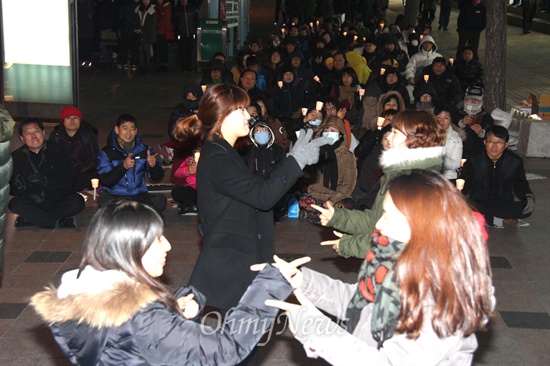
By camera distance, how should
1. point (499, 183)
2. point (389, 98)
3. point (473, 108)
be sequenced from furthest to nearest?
point (473, 108) < point (389, 98) < point (499, 183)

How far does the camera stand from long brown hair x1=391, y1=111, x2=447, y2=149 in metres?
4.50

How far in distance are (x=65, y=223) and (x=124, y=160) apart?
0.96 metres

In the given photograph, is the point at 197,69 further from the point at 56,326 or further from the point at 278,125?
the point at 56,326

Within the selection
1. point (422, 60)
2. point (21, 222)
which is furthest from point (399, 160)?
point (422, 60)

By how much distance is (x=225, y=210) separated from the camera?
425 centimetres

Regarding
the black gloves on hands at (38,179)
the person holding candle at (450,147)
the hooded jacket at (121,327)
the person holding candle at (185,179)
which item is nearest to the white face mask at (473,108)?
the person holding candle at (450,147)

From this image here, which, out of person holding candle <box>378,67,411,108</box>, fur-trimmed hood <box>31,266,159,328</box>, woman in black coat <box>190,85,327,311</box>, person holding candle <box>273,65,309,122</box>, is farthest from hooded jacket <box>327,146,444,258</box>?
person holding candle <box>273,65,309,122</box>

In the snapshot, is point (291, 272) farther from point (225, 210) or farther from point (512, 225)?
point (512, 225)

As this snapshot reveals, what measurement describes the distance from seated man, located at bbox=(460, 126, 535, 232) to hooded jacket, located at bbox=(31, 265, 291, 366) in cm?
651

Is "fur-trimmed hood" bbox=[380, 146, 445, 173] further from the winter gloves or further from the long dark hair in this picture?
the long dark hair

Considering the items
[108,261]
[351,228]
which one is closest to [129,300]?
[108,261]

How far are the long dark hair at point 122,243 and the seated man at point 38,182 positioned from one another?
6.08 metres

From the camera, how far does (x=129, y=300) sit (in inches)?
112

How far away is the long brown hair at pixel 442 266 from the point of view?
2771mm
